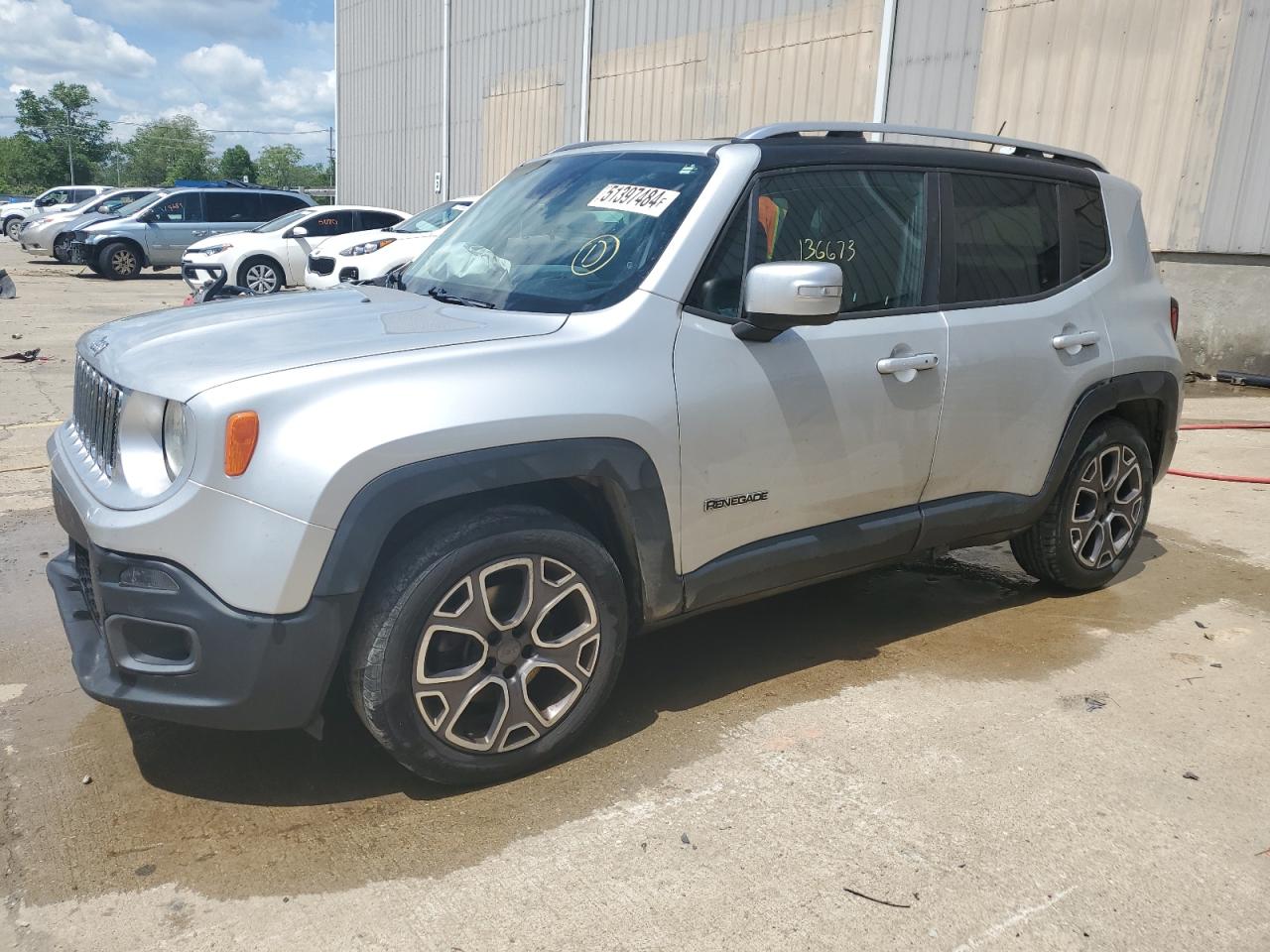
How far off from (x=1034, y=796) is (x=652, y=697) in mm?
1256

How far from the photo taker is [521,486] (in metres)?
3.02

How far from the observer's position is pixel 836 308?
3180 mm

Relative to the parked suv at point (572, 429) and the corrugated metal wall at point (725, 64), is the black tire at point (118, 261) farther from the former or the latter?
the parked suv at point (572, 429)

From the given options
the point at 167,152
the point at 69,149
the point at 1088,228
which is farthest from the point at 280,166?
the point at 1088,228

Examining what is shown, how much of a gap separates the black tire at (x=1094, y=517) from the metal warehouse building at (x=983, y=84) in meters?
6.62

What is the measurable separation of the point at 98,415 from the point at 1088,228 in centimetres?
382

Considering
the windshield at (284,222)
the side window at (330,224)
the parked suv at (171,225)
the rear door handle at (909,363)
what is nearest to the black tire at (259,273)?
the windshield at (284,222)

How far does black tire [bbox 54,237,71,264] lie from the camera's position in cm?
2285

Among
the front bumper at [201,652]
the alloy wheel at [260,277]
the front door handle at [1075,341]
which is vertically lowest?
the alloy wheel at [260,277]

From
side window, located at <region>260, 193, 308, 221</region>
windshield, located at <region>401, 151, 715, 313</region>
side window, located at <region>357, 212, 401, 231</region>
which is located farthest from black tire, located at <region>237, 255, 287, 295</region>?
windshield, located at <region>401, 151, 715, 313</region>

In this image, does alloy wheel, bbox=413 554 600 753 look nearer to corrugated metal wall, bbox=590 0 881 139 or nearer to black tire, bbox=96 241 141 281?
corrugated metal wall, bbox=590 0 881 139

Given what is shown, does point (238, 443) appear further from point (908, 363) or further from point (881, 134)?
point (881, 134)

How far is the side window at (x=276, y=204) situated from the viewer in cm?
2119

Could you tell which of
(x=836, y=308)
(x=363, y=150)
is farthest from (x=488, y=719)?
(x=363, y=150)
